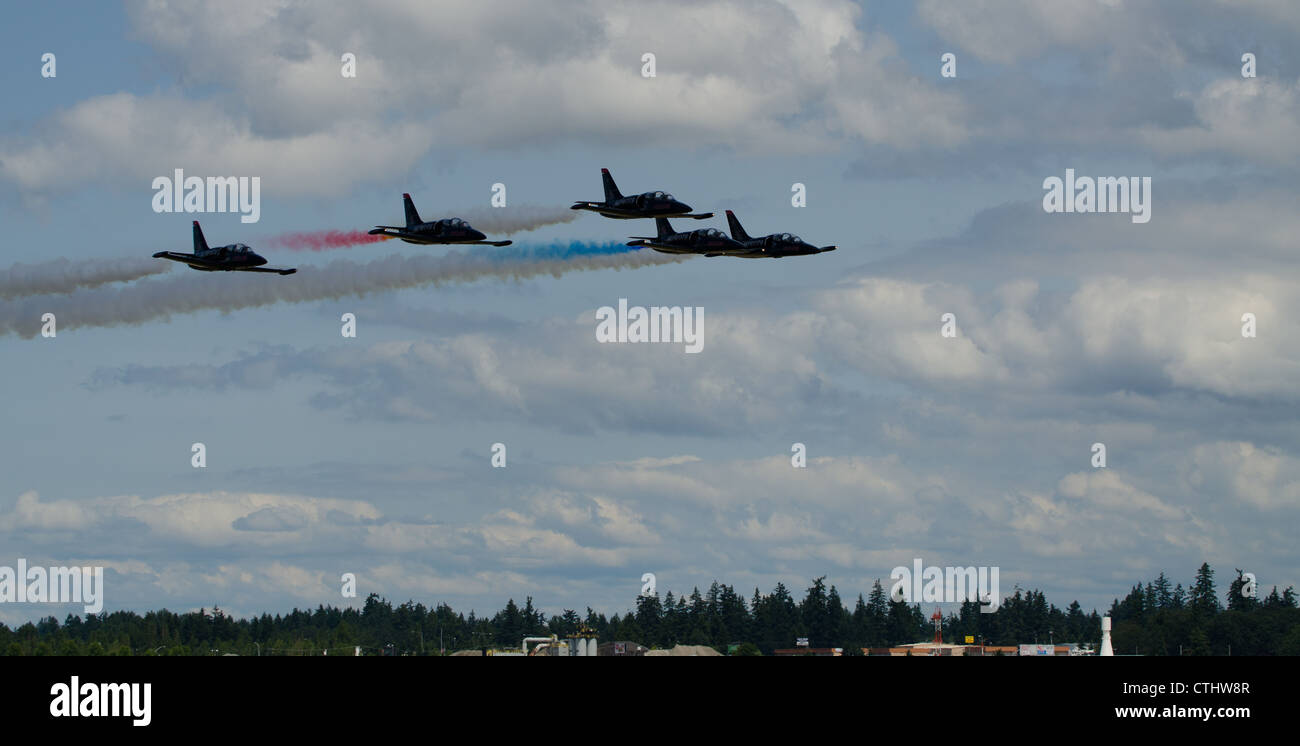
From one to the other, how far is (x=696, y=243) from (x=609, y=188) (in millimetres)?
7187

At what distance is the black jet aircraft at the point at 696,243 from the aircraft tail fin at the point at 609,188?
333 centimetres

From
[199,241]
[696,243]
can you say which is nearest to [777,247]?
[696,243]

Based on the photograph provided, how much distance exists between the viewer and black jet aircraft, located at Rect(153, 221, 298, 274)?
112m

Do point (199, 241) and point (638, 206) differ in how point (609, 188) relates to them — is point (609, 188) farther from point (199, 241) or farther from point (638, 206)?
point (199, 241)

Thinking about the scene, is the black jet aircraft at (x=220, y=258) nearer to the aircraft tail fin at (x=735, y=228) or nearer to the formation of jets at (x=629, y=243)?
the formation of jets at (x=629, y=243)

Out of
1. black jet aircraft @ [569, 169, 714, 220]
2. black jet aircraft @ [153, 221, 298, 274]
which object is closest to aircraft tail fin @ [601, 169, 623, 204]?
black jet aircraft @ [569, 169, 714, 220]

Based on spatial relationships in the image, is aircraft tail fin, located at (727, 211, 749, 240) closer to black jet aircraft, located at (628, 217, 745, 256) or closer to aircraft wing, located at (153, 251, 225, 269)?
black jet aircraft, located at (628, 217, 745, 256)

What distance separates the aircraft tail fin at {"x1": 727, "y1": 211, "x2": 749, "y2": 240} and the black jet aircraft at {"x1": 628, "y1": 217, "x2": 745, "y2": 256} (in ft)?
12.3

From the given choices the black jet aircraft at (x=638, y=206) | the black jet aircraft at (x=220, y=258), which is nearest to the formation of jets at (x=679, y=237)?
the black jet aircraft at (x=638, y=206)

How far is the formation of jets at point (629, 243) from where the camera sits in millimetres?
111000

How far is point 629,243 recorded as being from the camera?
4611 inches
